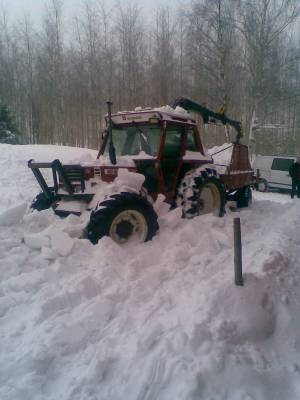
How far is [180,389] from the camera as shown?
2.57m

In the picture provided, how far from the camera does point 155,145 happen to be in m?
6.25

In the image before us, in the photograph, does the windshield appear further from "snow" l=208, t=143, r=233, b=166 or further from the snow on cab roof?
"snow" l=208, t=143, r=233, b=166

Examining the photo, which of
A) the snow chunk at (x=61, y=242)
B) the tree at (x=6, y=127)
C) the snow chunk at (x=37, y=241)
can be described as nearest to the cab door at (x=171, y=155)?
the snow chunk at (x=61, y=242)

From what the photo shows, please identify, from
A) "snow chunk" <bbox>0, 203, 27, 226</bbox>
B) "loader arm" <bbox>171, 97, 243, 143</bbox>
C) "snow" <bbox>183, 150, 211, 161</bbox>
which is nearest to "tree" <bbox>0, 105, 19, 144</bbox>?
"loader arm" <bbox>171, 97, 243, 143</bbox>

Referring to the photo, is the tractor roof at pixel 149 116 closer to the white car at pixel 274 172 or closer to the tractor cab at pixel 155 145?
the tractor cab at pixel 155 145

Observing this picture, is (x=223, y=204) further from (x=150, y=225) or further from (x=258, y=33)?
(x=258, y=33)

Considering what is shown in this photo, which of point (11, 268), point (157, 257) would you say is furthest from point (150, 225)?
point (11, 268)

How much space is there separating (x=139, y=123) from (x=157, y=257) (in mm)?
2716

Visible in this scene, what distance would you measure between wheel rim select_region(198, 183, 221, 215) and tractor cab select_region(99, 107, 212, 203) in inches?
25.9

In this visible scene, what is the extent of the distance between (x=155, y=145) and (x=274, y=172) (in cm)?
1137

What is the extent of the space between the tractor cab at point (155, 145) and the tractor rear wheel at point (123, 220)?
3.58 ft

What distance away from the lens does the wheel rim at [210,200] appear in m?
7.16

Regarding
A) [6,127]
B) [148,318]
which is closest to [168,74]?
[6,127]

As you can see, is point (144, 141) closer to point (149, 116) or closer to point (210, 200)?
point (149, 116)
